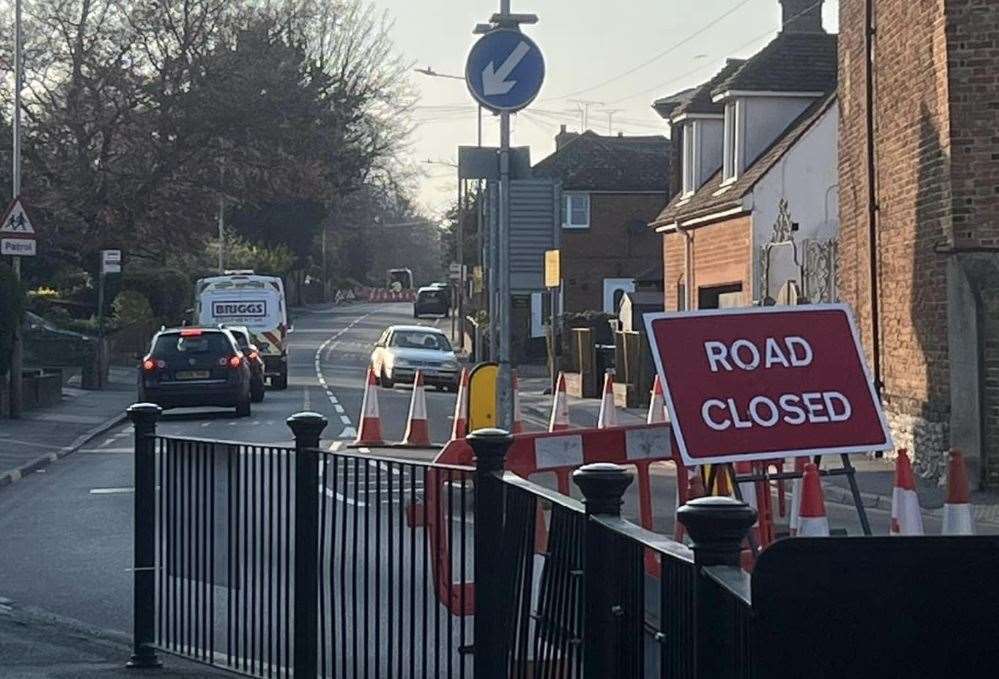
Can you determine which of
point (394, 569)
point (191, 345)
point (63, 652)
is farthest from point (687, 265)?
point (394, 569)

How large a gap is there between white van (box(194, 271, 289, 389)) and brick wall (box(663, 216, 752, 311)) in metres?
9.16

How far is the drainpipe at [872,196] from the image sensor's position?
2245 cm

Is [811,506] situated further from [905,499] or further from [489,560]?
[489,560]

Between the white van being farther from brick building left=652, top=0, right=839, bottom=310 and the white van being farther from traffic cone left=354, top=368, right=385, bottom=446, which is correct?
traffic cone left=354, top=368, right=385, bottom=446

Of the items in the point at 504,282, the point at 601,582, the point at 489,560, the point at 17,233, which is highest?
the point at 17,233

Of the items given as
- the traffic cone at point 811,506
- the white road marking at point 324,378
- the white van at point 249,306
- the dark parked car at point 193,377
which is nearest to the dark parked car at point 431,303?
the white road marking at point 324,378

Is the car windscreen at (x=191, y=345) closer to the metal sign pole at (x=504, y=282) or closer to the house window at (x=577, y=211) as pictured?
the metal sign pole at (x=504, y=282)

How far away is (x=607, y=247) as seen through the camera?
6225 cm

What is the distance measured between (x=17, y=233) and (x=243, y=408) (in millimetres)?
5319

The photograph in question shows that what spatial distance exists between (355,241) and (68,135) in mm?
84867

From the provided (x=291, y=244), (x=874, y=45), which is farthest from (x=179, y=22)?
(x=291, y=244)

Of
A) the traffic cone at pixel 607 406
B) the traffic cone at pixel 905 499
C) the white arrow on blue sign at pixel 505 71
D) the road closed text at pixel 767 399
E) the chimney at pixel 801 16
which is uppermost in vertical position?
the chimney at pixel 801 16

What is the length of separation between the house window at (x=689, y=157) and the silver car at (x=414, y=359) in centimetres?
706

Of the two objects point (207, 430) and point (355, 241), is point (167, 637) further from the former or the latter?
point (355, 241)
